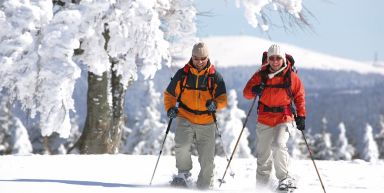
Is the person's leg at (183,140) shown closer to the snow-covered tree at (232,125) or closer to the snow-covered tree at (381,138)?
the snow-covered tree at (232,125)

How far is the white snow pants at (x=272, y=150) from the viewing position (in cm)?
765

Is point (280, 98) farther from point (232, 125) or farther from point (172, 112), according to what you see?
point (232, 125)

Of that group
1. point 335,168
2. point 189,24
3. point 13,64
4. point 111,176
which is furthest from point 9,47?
point 335,168

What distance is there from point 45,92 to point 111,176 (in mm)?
2255

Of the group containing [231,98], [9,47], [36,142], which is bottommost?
[36,142]

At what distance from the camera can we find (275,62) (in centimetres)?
753

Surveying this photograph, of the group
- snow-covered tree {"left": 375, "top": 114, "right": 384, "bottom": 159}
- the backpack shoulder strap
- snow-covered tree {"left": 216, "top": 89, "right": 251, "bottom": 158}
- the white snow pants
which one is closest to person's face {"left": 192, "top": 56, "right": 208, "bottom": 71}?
the backpack shoulder strap

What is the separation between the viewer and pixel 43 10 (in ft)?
34.2

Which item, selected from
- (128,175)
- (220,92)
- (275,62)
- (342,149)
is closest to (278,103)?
(275,62)

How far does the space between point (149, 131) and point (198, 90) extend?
39.6 m

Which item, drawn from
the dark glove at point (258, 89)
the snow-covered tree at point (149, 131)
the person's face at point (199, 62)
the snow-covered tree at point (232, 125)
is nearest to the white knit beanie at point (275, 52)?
the dark glove at point (258, 89)

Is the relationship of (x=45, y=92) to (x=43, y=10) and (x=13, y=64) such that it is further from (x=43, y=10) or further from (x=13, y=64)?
(x=43, y=10)

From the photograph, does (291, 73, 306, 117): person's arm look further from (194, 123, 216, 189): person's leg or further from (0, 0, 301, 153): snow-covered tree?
(0, 0, 301, 153): snow-covered tree

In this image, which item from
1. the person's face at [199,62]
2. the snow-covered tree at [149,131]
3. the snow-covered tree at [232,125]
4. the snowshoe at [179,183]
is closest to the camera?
the person's face at [199,62]
